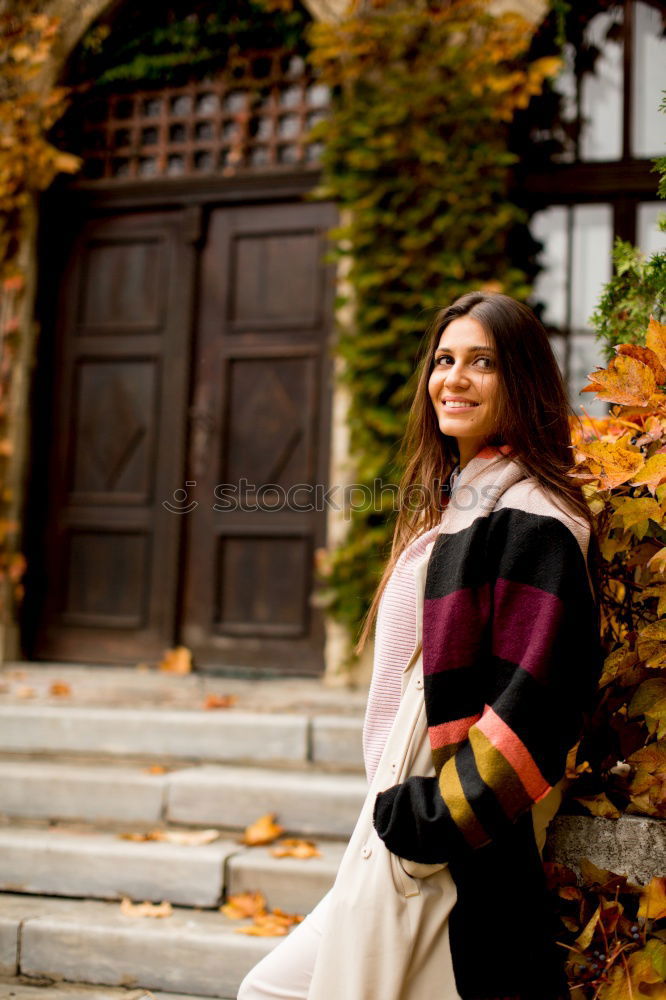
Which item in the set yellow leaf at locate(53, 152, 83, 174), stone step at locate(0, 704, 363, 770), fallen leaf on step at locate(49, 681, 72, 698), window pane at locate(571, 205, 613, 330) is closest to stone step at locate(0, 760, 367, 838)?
stone step at locate(0, 704, 363, 770)

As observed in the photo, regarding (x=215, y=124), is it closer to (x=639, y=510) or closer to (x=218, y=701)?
(x=218, y=701)

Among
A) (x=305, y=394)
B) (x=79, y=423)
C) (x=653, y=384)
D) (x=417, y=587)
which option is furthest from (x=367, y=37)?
(x=417, y=587)

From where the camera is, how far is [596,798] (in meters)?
1.70

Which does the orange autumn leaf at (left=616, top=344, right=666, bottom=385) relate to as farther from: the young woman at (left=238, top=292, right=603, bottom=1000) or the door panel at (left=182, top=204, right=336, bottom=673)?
the door panel at (left=182, top=204, right=336, bottom=673)

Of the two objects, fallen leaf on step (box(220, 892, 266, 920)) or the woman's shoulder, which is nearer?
the woman's shoulder

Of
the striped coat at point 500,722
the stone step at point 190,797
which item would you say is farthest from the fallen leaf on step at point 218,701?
the striped coat at point 500,722

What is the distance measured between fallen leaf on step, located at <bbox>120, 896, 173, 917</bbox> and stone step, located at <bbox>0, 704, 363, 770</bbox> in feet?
2.75

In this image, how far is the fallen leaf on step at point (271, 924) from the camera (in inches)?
101

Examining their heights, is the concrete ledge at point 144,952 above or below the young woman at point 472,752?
below

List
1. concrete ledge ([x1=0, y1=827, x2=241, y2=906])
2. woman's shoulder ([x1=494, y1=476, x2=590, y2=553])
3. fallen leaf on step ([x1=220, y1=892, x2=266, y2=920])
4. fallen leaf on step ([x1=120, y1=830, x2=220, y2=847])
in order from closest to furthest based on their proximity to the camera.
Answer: woman's shoulder ([x1=494, y1=476, x2=590, y2=553]), fallen leaf on step ([x1=220, y1=892, x2=266, y2=920]), concrete ledge ([x1=0, y1=827, x2=241, y2=906]), fallen leaf on step ([x1=120, y1=830, x2=220, y2=847])

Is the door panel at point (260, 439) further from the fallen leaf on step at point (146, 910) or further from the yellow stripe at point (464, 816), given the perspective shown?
the yellow stripe at point (464, 816)

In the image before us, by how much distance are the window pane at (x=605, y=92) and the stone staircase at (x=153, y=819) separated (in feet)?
10.7

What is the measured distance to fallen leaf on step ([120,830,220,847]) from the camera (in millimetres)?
3020

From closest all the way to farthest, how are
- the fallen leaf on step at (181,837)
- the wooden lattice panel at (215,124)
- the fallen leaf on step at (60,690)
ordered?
1. the fallen leaf on step at (181,837)
2. the fallen leaf on step at (60,690)
3. the wooden lattice panel at (215,124)
